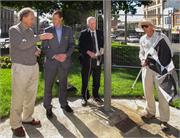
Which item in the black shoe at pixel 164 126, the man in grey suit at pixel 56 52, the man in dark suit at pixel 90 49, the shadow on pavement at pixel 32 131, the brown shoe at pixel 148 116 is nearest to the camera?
the shadow on pavement at pixel 32 131

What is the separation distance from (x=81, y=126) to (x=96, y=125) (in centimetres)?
27

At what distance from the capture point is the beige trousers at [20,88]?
5.52 m

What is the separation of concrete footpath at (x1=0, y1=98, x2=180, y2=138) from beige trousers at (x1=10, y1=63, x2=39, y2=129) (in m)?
0.32

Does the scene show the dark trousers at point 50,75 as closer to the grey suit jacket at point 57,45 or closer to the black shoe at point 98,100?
the grey suit jacket at point 57,45

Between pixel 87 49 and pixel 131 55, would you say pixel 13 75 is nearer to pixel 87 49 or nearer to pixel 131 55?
pixel 87 49

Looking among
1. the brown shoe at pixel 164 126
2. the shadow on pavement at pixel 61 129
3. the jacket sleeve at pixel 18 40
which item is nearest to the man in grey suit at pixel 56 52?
the shadow on pavement at pixel 61 129

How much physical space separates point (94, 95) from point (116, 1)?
14.4m

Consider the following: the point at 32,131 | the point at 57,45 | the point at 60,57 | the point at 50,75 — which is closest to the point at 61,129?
the point at 32,131

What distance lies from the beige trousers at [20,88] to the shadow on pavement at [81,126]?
37.1 inches

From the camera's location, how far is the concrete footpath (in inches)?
225

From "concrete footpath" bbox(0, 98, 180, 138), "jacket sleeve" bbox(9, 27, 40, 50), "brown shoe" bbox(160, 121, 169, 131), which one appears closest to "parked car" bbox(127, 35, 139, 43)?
"concrete footpath" bbox(0, 98, 180, 138)

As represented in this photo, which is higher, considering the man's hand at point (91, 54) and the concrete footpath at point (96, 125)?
the man's hand at point (91, 54)

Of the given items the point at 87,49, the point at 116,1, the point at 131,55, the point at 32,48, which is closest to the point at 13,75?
the point at 32,48

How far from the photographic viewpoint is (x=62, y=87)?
6.79 metres
